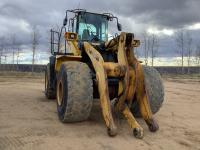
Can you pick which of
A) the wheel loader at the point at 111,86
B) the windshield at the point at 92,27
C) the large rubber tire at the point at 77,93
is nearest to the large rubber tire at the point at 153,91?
the wheel loader at the point at 111,86

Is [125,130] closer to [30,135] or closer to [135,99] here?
[135,99]

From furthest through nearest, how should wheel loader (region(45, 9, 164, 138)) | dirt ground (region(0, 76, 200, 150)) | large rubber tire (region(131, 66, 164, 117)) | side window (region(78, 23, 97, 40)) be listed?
side window (region(78, 23, 97, 40)), large rubber tire (region(131, 66, 164, 117)), wheel loader (region(45, 9, 164, 138)), dirt ground (region(0, 76, 200, 150))

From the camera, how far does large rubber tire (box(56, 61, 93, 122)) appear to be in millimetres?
7438

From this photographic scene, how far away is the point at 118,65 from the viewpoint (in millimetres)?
7344

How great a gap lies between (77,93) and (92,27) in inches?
137

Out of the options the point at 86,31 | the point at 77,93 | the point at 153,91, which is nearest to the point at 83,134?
the point at 77,93

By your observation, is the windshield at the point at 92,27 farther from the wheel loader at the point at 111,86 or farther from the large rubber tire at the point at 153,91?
the large rubber tire at the point at 153,91

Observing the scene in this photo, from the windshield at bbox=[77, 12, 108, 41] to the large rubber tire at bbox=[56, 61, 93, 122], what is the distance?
8.17 feet

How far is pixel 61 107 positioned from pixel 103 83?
1.34 m

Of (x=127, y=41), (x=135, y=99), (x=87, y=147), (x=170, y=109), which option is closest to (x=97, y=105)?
(x=170, y=109)

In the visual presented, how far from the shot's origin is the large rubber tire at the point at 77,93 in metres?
7.44

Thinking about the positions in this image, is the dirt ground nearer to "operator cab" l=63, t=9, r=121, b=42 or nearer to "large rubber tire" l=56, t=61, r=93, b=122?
"large rubber tire" l=56, t=61, r=93, b=122

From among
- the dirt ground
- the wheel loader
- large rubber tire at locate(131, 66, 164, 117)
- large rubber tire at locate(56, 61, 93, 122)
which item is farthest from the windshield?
large rubber tire at locate(56, 61, 93, 122)

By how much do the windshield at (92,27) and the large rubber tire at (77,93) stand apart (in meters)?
2.49
